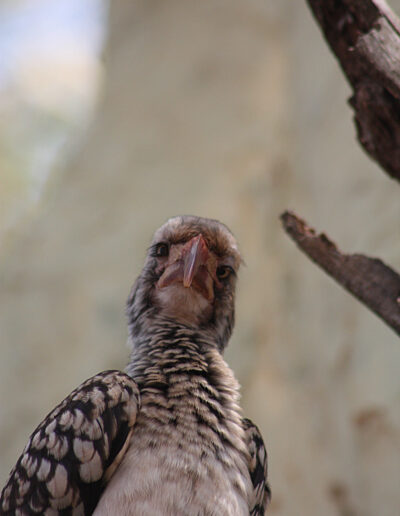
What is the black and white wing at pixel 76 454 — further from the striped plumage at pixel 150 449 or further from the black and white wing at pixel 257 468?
the black and white wing at pixel 257 468

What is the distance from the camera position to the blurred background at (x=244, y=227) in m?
6.14

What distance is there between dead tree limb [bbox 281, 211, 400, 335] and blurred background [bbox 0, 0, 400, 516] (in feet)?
8.47

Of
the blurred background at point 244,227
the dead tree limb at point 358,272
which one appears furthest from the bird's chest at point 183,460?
the blurred background at point 244,227

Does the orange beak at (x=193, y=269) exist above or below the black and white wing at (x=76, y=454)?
above

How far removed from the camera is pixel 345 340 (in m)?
6.21

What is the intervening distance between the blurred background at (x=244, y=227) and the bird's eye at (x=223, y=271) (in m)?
2.32

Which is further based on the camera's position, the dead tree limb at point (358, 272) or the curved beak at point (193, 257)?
the curved beak at point (193, 257)

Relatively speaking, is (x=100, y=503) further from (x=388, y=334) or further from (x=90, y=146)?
(x=90, y=146)

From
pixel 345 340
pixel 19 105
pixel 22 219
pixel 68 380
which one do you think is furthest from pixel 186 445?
pixel 19 105

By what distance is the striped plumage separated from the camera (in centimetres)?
264

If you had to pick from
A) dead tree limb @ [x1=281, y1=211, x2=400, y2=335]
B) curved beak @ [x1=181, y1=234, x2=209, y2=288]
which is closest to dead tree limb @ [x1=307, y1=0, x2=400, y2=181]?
dead tree limb @ [x1=281, y1=211, x2=400, y2=335]

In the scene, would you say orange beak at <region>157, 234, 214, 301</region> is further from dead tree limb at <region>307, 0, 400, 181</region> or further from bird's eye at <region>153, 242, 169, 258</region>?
dead tree limb at <region>307, 0, 400, 181</region>

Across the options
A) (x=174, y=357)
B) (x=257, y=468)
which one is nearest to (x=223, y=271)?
(x=174, y=357)

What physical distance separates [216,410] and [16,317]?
4.79 m
